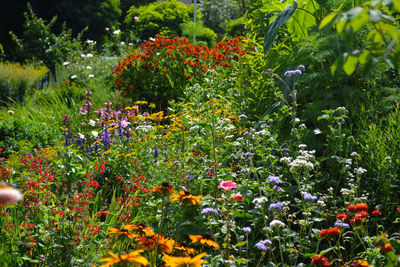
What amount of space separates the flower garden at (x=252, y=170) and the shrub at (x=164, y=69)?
26 centimetres

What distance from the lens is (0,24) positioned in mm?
17781

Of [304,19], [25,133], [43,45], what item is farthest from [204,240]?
[43,45]

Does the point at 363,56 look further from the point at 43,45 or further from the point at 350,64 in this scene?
the point at 43,45

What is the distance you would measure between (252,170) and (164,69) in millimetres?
4564

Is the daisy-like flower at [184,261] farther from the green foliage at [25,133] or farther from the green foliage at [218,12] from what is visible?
the green foliage at [218,12]

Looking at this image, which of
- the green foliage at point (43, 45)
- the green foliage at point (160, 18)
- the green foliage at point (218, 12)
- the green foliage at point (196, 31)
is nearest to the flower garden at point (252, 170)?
the green foliage at point (43, 45)

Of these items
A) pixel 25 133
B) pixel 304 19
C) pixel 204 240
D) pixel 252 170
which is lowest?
pixel 25 133

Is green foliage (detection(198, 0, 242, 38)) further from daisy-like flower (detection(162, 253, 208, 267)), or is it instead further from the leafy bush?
daisy-like flower (detection(162, 253, 208, 267))

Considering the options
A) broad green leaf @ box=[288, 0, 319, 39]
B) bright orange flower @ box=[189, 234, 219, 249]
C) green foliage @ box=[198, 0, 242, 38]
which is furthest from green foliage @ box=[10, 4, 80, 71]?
green foliage @ box=[198, 0, 242, 38]

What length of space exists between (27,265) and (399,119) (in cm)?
274

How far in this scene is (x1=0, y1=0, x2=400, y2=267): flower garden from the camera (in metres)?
1.86

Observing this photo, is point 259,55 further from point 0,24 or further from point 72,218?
point 0,24

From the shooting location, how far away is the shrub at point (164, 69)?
6703 mm

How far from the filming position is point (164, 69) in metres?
6.75
